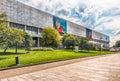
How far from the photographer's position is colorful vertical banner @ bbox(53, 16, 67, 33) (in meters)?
80.3

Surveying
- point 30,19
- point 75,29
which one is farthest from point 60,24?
point 30,19

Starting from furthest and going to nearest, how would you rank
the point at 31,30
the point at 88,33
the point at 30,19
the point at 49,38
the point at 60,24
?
the point at 88,33, the point at 60,24, the point at 31,30, the point at 30,19, the point at 49,38

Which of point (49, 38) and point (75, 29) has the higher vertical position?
point (75, 29)

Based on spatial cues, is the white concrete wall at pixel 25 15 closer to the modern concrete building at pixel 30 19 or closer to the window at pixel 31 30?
the modern concrete building at pixel 30 19

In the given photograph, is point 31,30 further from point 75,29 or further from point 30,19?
point 75,29

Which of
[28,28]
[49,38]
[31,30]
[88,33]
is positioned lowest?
[49,38]

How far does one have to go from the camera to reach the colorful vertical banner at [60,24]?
80350 mm

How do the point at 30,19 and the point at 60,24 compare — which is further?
the point at 60,24

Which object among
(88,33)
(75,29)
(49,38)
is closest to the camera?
(49,38)

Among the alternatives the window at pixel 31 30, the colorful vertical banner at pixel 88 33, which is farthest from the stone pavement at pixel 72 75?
the colorful vertical banner at pixel 88 33

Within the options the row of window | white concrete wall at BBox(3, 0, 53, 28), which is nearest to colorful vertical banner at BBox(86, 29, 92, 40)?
white concrete wall at BBox(3, 0, 53, 28)

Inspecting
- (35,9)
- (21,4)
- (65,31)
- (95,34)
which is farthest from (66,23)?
(95,34)

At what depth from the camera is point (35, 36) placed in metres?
65.8

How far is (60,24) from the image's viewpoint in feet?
273
